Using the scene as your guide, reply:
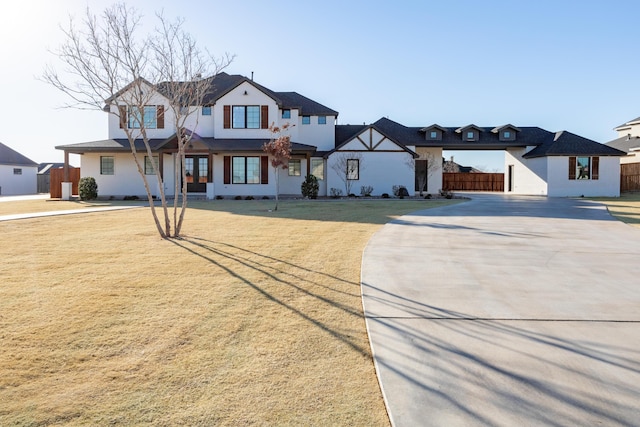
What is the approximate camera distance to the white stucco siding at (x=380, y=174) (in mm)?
28516

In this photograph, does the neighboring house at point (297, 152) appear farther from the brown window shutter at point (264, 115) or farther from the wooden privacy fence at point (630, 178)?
the wooden privacy fence at point (630, 178)

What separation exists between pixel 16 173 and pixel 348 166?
96.4ft

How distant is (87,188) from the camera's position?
2416 centimetres

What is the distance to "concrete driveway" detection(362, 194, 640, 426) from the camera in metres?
2.97

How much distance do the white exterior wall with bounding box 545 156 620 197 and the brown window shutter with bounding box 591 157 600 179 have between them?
0.41ft

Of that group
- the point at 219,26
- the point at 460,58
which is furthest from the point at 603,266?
the point at 460,58

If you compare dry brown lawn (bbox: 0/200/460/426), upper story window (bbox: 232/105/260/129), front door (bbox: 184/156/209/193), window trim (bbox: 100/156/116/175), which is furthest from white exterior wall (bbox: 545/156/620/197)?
window trim (bbox: 100/156/116/175)

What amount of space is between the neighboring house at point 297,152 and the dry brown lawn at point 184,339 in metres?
17.9

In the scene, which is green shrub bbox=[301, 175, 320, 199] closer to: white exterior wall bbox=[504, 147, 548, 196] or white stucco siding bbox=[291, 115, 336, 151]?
white stucco siding bbox=[291, 115, 336, 151]

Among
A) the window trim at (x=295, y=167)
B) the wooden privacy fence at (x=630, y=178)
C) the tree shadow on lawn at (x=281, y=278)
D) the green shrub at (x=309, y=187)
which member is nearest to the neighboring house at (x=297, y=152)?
the window trim at (x=295, y=167)

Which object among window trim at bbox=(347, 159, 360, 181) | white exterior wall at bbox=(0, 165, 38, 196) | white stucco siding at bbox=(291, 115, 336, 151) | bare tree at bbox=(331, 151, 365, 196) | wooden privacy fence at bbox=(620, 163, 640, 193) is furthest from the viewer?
white exterior wall at bbox=(0, 165, 38, 196)

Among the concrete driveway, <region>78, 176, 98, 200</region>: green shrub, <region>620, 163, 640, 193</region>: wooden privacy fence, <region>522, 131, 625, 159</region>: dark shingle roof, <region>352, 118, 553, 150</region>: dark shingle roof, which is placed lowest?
the concrete driveway

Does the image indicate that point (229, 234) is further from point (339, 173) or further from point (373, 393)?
point (339, 173)

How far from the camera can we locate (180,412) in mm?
2887
